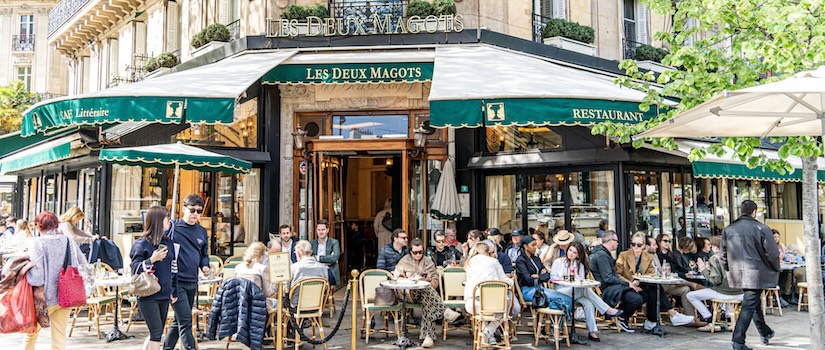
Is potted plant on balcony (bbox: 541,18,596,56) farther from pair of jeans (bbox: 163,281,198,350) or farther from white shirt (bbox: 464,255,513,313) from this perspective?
pair of jeans (bbox: 163,281,198,350)

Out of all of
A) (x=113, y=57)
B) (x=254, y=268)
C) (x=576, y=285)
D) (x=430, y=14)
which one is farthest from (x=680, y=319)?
(x=113, y=57)

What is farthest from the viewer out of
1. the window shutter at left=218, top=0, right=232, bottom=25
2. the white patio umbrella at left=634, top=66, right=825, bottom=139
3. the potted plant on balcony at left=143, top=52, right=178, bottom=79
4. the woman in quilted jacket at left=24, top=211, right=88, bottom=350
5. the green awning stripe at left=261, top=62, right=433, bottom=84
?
the potted plant on balcony at left=143, top=52, right=178, bottom=79

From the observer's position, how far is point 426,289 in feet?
25.6

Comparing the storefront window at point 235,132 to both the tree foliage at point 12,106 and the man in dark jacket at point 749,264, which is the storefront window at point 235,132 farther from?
the tree foliage at point 12,106

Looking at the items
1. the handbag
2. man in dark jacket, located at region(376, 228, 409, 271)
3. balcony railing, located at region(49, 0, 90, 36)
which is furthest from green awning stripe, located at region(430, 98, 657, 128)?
balcony railing, located at region(49, 0, 90, 36)

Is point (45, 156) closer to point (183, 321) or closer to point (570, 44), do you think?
point (183, 321)

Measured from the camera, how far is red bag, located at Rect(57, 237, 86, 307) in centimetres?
543

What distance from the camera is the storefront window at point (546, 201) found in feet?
36.1

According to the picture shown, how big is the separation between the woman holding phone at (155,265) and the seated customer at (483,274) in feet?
10.7

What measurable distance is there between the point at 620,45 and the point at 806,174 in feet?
27.0

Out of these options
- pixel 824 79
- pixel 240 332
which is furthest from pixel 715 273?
pixel 240 332

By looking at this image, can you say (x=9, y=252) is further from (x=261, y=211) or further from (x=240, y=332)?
(x=240, y=332)

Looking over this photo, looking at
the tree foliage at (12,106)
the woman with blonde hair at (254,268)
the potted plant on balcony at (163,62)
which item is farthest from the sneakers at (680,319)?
the tree foliage at (12,106)

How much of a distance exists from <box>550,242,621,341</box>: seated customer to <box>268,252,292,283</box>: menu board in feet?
11.5
